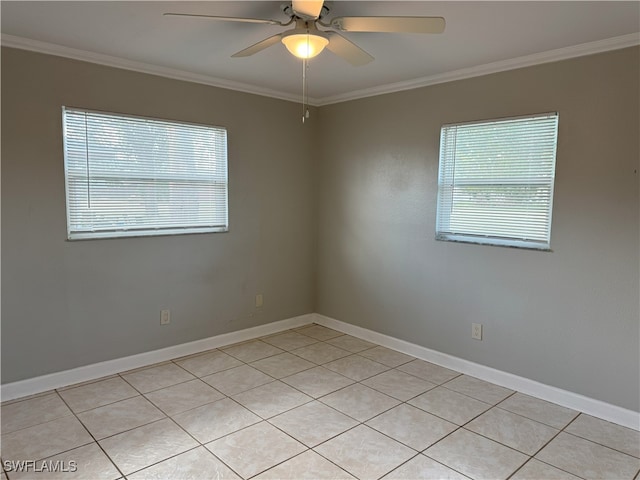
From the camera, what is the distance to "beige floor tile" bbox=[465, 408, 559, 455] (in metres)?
2.47

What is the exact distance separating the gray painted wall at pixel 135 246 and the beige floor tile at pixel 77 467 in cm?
→ 97

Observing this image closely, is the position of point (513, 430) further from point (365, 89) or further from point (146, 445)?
point (365, 89)

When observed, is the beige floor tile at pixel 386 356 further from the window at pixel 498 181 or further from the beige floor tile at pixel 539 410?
the window at pixel 498 181

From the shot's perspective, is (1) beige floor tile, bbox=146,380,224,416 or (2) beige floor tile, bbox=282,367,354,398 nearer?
(1) beige floor tile, bbox=146,380,224,416

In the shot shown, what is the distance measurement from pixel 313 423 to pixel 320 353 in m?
1.19

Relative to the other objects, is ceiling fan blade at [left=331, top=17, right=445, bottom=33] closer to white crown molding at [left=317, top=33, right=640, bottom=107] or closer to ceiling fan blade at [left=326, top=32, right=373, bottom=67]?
ceiling fan blade at [left=326, top=32, right=373, bottom=67]

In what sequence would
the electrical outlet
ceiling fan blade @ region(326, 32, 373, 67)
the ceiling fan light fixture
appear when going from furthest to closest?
the electrical outlet
ceiling fan blade @ region(326, 32, 373, 67)
the ceiling fan light fixture

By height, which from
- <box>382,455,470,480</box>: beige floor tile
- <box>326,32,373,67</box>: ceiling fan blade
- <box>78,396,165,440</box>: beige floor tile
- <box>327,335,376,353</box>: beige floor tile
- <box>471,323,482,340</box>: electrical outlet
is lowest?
<box>382,455,470,480</box>: beige floor tile

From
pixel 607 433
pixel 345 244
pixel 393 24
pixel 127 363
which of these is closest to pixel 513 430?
pixel 607 433

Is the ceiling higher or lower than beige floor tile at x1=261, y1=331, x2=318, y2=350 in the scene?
higher

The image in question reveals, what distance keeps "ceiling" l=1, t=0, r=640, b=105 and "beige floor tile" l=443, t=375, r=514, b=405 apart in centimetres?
233

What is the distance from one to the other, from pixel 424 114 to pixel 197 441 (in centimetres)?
293

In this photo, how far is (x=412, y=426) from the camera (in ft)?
8.70

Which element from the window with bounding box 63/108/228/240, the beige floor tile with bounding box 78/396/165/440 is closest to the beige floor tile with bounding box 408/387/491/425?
the beige floor tile with bounding box 78/396/165/440
